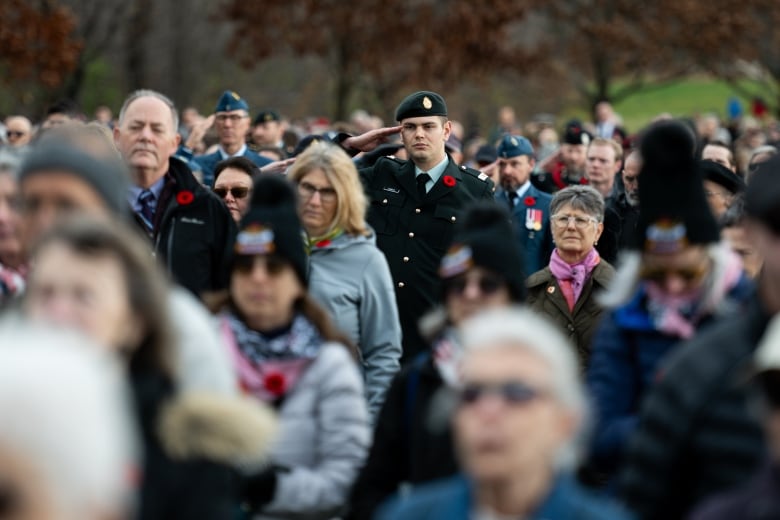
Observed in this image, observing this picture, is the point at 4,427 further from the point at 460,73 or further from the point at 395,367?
the point at 460,73

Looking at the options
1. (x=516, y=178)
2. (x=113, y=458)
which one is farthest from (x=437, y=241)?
(x=113, y=458)

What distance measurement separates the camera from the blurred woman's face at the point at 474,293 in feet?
19.5

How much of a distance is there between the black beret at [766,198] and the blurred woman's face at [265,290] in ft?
6.52

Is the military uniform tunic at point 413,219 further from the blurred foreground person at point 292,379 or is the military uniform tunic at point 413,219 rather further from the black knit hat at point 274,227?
the blurred foreground person at point 292,379

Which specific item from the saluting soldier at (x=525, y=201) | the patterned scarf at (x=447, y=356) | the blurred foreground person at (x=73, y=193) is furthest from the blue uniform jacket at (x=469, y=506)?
the saluting soldier at (x=525, y=201)

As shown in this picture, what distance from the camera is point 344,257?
8.34 m

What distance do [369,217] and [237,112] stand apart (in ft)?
14.0

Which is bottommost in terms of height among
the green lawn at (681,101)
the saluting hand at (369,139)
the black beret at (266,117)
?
the saluting hand at (369,139)

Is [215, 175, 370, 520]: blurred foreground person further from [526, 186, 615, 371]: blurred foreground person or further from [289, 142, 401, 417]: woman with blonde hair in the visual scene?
[526, 186, 615, 371]: blurred foreground person

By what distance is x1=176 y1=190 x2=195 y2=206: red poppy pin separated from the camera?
8664mm

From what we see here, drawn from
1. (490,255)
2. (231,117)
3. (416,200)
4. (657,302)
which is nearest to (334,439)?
(490,255)

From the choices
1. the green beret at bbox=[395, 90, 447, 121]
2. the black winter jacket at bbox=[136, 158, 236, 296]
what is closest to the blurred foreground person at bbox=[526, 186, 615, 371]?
the green beret at bbox=[395, 90, 447, 121]

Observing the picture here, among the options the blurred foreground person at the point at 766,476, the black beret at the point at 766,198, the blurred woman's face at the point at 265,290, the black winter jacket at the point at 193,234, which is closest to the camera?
the blurred foreground person at the point at 766,476

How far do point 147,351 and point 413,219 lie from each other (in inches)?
256
